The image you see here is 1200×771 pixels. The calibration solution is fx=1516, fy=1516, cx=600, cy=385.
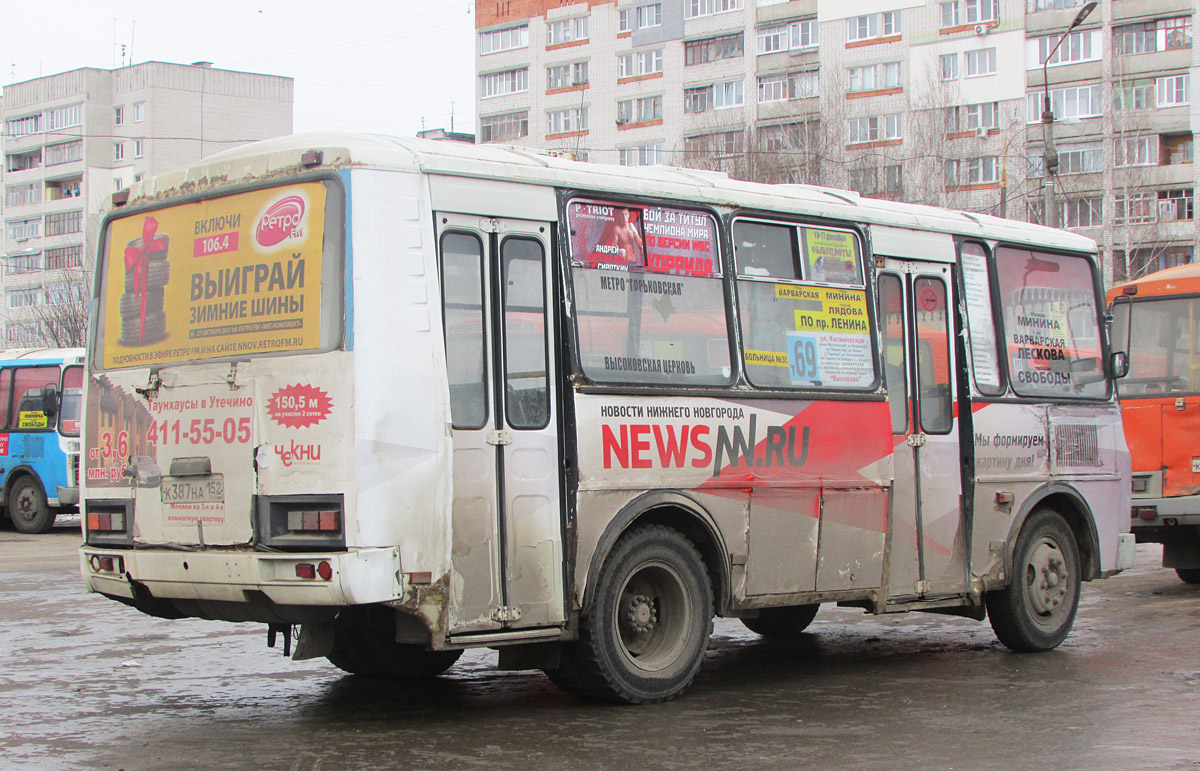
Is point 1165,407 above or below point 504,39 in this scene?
below

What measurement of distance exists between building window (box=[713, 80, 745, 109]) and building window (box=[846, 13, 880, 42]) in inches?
264

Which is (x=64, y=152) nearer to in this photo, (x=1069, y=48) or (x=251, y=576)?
(x=1069, y=48)

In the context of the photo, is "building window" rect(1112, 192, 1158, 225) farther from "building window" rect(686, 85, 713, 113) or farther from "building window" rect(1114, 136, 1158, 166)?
"building window" rect(686, 85, 713, 113)

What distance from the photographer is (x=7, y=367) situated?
2559 cm

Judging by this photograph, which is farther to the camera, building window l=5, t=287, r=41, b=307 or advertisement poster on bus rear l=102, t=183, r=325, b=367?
building window l=5, t=287, r=41, b=307

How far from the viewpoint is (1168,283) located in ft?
51.7

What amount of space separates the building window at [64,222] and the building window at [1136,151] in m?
62.6

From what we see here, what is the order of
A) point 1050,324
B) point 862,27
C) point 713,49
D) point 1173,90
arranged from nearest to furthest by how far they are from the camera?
point 1050,324, point 1173,90, point 862,27, point 713,49

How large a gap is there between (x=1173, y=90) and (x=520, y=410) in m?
59.9

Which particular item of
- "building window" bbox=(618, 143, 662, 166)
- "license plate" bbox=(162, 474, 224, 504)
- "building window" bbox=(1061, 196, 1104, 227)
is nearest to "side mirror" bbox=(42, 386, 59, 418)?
"license plate" bbox=(162, 474, 224, 504)

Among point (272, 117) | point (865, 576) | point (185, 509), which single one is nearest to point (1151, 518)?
point (865, 576)

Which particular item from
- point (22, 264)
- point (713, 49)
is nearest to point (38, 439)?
point (713, 49)

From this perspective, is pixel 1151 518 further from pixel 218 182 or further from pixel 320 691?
pixel 218 182

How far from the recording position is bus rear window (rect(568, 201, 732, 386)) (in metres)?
8.34
